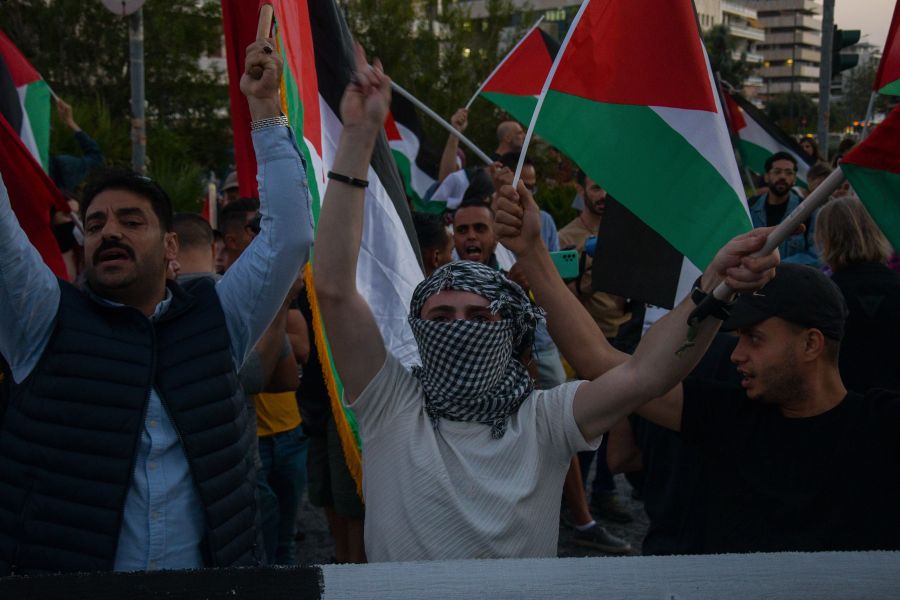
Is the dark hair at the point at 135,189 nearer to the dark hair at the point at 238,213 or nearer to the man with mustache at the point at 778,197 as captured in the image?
the dark hair at the point at 238,213

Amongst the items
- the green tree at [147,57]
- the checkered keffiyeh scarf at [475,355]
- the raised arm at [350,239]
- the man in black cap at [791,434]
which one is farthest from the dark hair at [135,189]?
the green tree at [147,57]

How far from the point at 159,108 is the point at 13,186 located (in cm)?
2123

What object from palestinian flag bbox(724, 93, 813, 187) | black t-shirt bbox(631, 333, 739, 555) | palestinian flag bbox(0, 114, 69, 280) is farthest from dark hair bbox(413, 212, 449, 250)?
palestinian flag bbox(724, 93, 813, 187)

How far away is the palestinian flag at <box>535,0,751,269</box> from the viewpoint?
10.5 ft

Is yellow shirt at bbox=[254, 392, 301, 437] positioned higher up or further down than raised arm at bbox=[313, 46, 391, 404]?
further down

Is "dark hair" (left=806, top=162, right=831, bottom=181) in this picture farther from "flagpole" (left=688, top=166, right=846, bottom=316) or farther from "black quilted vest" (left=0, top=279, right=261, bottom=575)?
"black quilted vest" (left=0, top=279, right=261, bottom=575)

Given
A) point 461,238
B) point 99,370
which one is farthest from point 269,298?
point 461,238

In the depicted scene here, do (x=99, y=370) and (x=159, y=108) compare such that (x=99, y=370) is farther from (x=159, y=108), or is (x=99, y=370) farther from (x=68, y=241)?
(x=159, y=108)

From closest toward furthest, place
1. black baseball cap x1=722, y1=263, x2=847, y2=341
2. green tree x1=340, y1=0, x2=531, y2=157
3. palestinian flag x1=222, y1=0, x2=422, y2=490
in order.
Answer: black baseball cap x1=722, y1=263, x2=847, y2=341 → palestinian flag x1=222, y1=0, x2=422, y2=490 → green tree x1=340, y1=0, x2=531, y2=157

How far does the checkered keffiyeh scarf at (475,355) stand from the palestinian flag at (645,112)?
792 millimetres

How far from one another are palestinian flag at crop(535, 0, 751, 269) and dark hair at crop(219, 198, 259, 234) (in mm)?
2094

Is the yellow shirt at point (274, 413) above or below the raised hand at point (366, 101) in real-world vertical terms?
below

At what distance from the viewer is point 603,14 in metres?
3.37

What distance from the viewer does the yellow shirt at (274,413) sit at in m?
4.54
